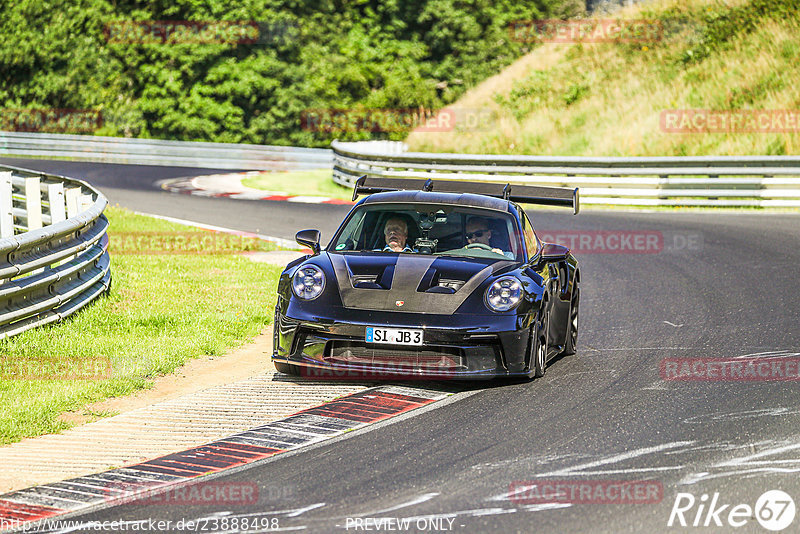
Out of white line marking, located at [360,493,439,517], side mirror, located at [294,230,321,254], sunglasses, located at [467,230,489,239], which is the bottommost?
white line marking, located at [360,493,439,517]

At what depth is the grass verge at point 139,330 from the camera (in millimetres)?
7449

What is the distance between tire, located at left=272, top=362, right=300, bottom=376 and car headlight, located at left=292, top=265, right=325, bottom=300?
58 cm

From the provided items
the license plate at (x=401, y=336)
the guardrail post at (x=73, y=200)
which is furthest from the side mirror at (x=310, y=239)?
the guardrail post at (x=73, y=200)

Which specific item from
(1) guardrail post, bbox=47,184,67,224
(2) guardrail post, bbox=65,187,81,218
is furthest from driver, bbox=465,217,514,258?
(2) guardrail post, bbox=65,187,81,218

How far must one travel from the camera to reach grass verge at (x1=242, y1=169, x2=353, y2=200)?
2679 centimetres

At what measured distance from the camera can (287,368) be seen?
26.8ft

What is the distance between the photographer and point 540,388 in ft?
25.5

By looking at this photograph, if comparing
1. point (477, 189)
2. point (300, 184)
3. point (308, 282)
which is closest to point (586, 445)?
point (308, 282)

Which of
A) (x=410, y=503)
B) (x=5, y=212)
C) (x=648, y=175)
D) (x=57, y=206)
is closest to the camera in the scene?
(x=410, y=503)

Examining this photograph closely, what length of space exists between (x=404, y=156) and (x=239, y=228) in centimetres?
728

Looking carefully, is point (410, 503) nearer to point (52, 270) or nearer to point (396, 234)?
point (396, 234)

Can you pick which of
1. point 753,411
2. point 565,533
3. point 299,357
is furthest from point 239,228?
point 565,533

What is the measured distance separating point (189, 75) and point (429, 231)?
45.0 meters

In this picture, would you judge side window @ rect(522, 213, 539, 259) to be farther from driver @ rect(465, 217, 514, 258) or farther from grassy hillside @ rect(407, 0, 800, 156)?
grassy hillside @ rect(407, 0, 800, 156)
